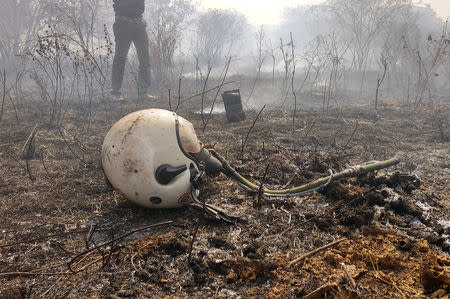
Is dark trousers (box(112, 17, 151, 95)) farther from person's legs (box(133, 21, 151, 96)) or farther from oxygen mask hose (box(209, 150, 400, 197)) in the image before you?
oxygen mask hose (box(209, 150, 400, 197))

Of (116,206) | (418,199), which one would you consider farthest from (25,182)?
(418,199)

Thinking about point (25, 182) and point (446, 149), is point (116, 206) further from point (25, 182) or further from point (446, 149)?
point (446, 149)

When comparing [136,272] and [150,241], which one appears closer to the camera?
[136,272]

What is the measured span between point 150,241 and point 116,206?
36.0 inches

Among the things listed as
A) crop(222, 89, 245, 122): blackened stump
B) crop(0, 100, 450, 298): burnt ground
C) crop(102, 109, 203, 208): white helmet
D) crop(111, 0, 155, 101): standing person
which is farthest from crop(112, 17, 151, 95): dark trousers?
crop(102, 109, 203, 208): white helmet

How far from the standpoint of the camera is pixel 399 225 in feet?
8.65

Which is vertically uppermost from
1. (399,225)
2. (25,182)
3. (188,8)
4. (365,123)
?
(188,8)

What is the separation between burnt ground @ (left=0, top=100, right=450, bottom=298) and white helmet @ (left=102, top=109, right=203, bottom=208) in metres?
0.25

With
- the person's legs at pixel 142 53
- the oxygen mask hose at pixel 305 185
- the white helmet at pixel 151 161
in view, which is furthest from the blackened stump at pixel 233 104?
the person's legs at pixel 142 53

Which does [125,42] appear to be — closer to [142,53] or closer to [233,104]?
[142,53]

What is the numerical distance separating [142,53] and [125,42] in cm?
73

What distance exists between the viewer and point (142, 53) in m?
10.4

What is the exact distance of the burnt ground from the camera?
1.94 metres

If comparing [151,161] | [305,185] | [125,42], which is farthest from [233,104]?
[125,42]
